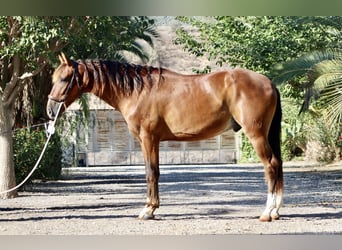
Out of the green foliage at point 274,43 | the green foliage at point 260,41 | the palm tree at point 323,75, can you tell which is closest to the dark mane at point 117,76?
the palm tree at point 323,75

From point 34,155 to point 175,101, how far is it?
16.1 feet

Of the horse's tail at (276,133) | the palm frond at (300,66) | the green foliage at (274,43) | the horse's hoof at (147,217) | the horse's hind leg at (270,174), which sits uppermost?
the green foliage at (274,43)

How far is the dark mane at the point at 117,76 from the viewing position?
6840 mm

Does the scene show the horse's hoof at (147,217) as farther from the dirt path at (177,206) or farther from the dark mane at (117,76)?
the dark mane at (117,76)

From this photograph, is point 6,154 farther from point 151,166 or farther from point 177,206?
point 151,166

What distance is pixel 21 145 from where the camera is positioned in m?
11.1

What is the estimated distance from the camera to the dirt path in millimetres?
6617

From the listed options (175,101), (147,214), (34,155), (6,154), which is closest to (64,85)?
(175,101)

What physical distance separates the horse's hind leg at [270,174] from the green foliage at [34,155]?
15.7ft

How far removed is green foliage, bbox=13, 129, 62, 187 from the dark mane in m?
4.15

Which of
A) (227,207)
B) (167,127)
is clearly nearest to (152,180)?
(167,127)

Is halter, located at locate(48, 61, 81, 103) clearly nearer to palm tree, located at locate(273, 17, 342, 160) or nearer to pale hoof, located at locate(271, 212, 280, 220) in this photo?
pale hoof, located at locate(271, 212, 280, 220)

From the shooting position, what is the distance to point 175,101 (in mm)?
6824

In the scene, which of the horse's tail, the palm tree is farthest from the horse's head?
the palm tree
